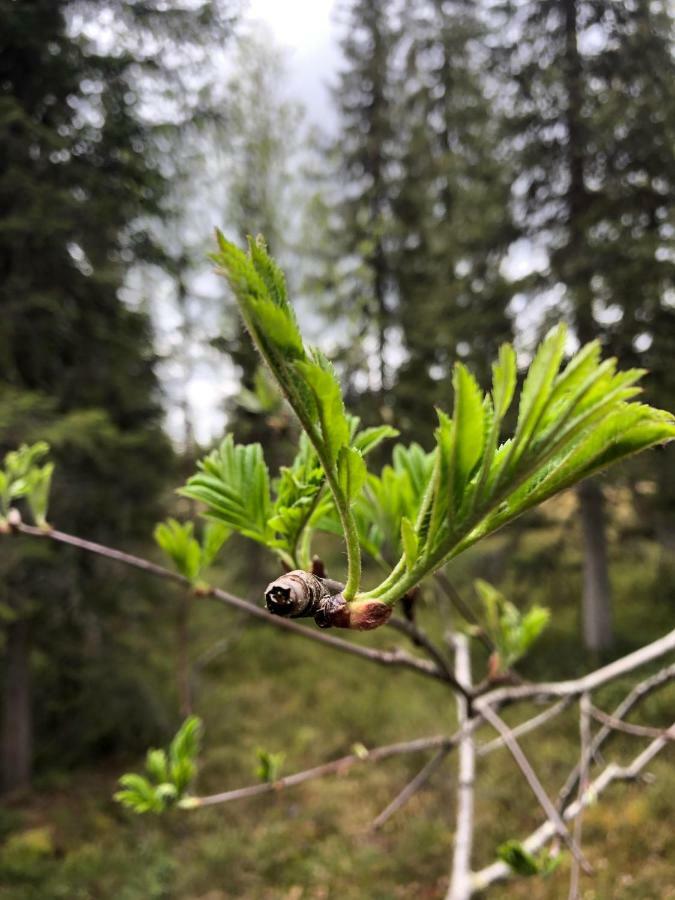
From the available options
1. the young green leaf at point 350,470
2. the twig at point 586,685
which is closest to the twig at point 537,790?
the twig at point 586,685

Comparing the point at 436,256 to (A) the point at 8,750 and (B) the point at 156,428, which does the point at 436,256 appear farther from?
(A) the point at 8,750

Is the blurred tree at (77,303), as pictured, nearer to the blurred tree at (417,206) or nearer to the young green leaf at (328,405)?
the blurred tree at (417,206)

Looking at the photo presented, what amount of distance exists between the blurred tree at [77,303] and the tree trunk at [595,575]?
191 inches

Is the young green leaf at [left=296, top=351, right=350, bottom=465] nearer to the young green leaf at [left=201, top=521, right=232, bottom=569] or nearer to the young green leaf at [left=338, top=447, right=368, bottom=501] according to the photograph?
the young green leaf at [left=338, top=447, right=368, bottom=501]

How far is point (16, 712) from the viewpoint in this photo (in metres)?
5.55

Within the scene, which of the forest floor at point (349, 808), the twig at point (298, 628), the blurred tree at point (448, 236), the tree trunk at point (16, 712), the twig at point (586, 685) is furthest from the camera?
the blurred tree at point (448, 236)

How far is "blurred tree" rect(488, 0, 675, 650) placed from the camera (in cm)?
558

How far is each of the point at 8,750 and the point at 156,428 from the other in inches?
136

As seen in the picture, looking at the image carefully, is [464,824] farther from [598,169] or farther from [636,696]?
[598,169]

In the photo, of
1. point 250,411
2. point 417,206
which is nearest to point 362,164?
point 417,206

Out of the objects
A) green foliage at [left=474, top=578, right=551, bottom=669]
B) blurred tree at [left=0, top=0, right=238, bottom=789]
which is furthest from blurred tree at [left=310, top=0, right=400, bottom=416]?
green foliage at [left=474, top=578, right=551, bottom=669]

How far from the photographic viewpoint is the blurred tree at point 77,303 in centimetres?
461

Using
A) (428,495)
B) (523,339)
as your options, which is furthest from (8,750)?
(428,495)

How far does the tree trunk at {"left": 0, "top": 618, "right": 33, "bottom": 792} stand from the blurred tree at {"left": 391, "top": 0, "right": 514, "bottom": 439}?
12.9 ft
